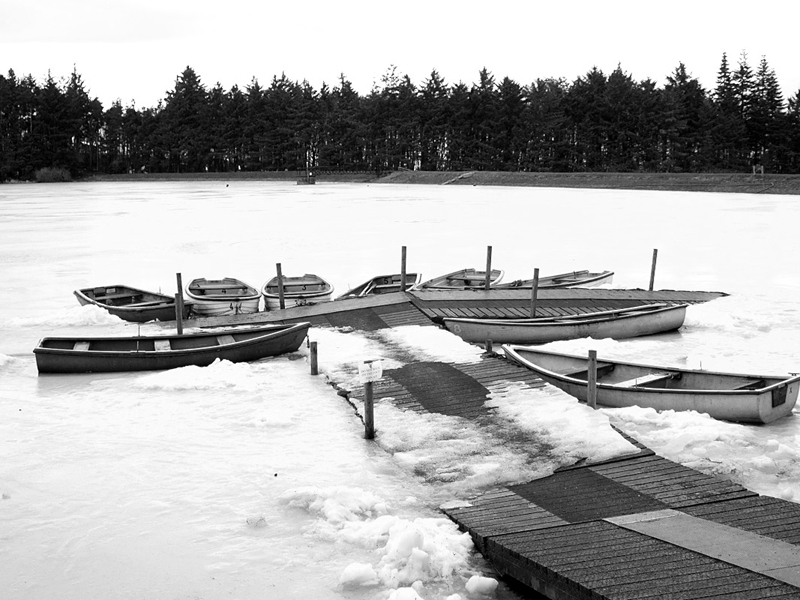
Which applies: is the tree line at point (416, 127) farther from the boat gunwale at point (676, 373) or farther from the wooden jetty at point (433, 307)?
the boat gunwale at point (676, 373)

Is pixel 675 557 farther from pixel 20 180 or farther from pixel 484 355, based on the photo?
pixel 20 180

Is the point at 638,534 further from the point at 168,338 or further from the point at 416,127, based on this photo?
the point at 416,127

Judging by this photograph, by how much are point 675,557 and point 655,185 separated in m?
64.5

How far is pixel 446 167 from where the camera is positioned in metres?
96.7

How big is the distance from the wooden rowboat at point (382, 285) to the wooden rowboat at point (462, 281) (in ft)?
1.57

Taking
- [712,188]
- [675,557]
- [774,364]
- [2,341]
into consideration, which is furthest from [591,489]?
[712,188]

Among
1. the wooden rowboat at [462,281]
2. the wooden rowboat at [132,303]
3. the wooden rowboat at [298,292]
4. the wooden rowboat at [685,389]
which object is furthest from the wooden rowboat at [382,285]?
the wooden rowboat at [685,389]

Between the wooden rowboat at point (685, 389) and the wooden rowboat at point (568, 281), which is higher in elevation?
the wooden rowboat at point (568, 281)

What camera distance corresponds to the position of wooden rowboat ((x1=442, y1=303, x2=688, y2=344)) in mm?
16312

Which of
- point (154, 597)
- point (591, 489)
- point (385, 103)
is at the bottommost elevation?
point (154, 597)

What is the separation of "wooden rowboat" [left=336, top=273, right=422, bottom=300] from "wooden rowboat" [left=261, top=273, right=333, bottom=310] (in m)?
0.59

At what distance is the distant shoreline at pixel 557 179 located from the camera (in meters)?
61.7

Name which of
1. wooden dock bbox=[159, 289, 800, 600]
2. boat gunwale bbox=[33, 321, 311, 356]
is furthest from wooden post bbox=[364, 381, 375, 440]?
boat gunwale bbox=[33, 321, 311, 356]

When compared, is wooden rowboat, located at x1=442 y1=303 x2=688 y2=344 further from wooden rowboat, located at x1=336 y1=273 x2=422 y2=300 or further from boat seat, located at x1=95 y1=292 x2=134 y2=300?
boat seat, located at x1=95 y1=292 x2=134 y2=300
